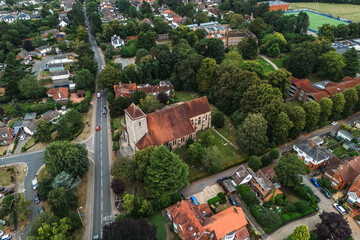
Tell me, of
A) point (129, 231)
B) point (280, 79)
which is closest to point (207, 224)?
point (129, 231)

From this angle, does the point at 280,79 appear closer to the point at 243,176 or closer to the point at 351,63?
the point at 243,176

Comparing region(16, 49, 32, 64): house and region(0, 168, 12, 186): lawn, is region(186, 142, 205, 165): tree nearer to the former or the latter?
region(0, 168, 12, 186): lawn

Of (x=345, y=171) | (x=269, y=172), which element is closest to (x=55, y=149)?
(x=269, y=172)

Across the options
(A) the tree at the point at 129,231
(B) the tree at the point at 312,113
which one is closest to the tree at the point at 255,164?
(B) the tree at the point at 312,113

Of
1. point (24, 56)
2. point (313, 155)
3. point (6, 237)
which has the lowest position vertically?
point (6, 237)

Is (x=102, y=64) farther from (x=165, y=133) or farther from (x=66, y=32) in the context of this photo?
(x=165, y=133)

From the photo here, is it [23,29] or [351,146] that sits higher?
[23,29]

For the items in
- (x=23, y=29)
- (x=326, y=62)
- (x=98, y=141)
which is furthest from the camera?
(x=23, y=29)
